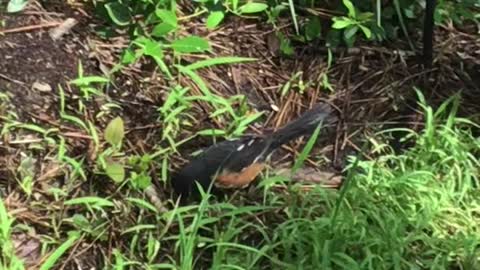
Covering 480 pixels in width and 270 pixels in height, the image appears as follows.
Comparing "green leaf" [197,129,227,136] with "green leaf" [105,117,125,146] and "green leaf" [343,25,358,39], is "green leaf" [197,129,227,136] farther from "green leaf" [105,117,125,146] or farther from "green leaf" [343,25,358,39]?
"green leaf" [343,25,358,39]

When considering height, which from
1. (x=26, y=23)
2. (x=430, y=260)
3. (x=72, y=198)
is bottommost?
(x=430, y=260)

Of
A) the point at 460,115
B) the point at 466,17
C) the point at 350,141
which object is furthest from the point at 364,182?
the point at 466,17

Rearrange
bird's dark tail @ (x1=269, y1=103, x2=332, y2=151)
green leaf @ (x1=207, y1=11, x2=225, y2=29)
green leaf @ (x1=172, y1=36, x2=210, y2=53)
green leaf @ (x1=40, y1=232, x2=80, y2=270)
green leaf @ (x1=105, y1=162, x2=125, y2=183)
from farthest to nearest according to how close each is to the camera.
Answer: green leaf @ (x1=207, y1=11, x2=225, y2=29) → green leaf @ (x1=172, y1=36, x2=210, y2=53) → bird's dark tail @ (x1=269, y1=103, x2=332, y2=151) → green leaf @ (x1=105, y1=162, x2=125, y2=183) → green leaf @ (x1=40, y1=232, x2=80, y2=270)

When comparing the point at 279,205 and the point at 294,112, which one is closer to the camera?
the point at 279,205

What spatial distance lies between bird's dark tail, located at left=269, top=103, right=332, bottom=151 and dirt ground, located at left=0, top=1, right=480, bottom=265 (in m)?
0.15

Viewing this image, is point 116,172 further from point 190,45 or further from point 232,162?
point 190,45

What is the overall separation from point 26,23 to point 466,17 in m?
1.44

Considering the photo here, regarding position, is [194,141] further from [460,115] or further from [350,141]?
[460,115]

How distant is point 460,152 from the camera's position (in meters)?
3.21

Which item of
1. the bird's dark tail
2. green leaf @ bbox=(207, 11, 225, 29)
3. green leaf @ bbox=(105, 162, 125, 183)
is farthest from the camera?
green leaf @ bbox=(207, 11, 225, 29)

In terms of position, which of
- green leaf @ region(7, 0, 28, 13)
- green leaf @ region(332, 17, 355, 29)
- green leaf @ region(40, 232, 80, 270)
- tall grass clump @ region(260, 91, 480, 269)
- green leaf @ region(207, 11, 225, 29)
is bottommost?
tall grass clump @ region(260, 91, 480, 269)

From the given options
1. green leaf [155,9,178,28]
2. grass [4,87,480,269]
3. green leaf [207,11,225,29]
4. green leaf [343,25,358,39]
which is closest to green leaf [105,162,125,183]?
grass [4,87,480,269]

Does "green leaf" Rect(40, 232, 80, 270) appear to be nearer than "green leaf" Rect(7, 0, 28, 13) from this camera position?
Yes

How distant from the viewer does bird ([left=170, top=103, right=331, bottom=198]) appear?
3.04 m
